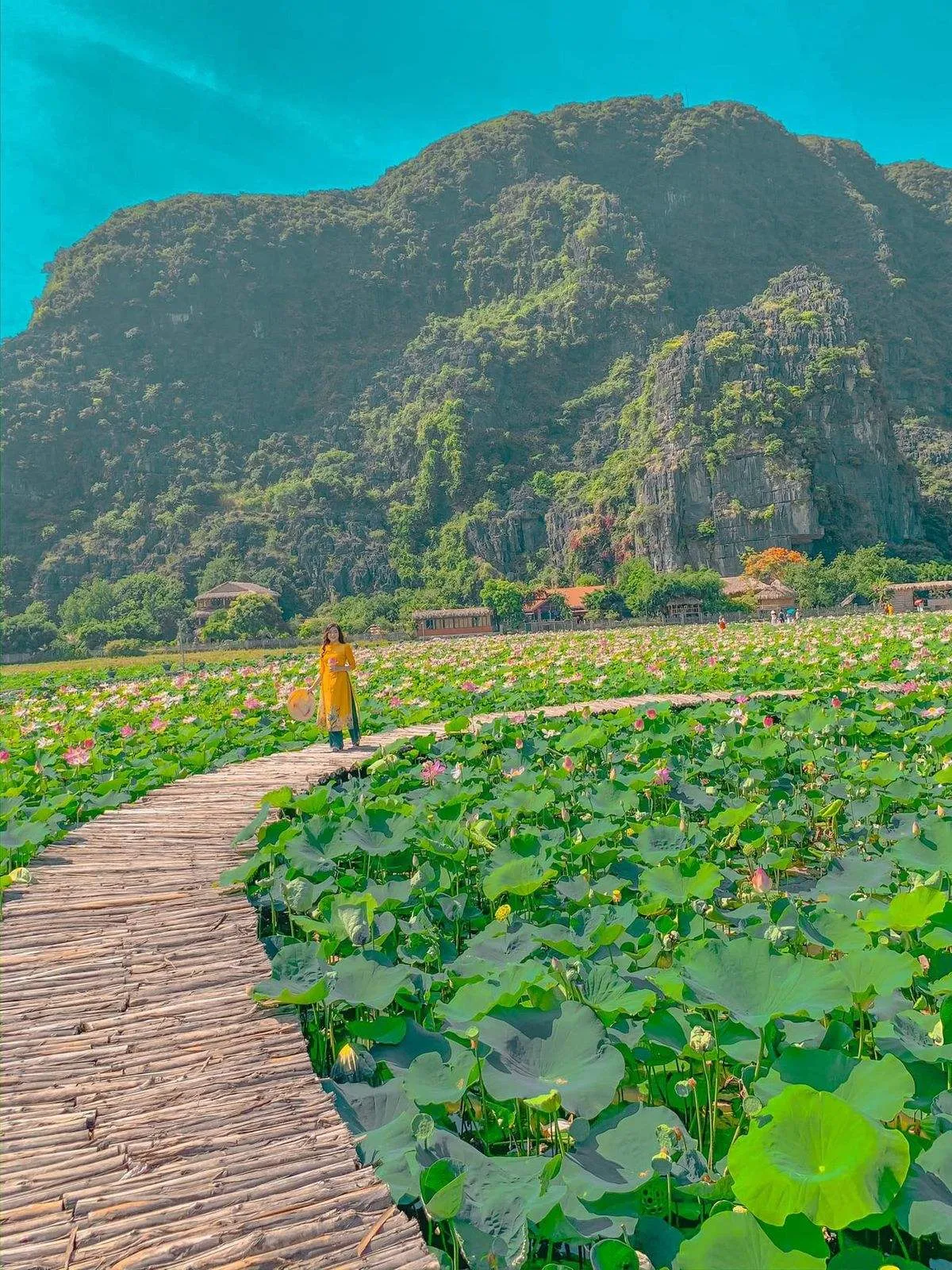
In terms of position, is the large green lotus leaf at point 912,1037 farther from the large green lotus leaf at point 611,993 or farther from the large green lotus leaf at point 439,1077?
the large green lotus leaf at point 439,1077

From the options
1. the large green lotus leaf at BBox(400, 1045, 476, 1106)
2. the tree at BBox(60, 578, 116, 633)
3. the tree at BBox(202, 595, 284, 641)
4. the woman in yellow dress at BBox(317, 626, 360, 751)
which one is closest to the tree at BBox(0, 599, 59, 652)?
the tree at BBox(202, 595, 284, 641)

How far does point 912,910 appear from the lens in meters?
2.50

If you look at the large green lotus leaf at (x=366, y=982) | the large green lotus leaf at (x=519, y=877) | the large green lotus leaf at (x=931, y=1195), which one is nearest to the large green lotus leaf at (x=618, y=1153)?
the large green lotus leaf at (x=931, y=1195)

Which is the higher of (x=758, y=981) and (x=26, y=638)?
(x=758, y=981)

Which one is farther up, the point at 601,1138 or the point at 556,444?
the point at 556,444

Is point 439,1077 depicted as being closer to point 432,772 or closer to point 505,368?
point 432,772

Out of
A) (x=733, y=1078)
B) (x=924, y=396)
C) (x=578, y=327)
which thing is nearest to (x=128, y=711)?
(x=733, y=1078)

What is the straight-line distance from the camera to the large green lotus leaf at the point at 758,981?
6.55 ft

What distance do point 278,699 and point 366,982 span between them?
9.70 m

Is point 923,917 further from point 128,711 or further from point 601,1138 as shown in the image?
point 128,711

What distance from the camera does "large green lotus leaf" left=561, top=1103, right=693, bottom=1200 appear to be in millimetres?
1629

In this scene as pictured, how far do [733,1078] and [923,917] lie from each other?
0.72 meters

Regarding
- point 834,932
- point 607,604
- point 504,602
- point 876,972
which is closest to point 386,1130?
point 876,972

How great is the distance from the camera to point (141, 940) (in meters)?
3.13
